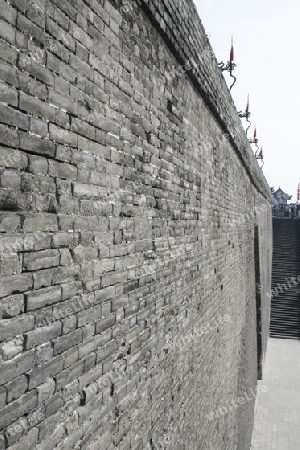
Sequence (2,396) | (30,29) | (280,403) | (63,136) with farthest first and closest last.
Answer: (280,403)
(63,136)
(30,29)
(2,396)

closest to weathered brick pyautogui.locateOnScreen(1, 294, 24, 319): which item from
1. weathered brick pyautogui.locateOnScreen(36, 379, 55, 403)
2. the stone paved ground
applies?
weathered brick pyautogui.locateOnScreen(36, 379, 55, 403)

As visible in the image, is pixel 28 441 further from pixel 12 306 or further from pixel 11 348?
pixel 12 306

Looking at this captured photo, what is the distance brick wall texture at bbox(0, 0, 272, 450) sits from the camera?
60.5 inches

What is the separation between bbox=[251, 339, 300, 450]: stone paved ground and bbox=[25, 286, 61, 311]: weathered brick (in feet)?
33.9

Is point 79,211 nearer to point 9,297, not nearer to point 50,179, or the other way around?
point 50,179

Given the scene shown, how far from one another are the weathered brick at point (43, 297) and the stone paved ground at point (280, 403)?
33.9 ft

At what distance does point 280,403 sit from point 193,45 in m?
12.3

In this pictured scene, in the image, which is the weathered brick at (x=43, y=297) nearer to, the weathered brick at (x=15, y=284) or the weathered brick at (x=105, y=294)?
the weathered brick at (x=15, y=284)

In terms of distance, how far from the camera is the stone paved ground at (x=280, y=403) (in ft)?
33.4

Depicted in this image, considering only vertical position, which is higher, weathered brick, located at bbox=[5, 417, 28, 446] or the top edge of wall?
the top edge of wall

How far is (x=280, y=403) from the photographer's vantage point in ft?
40.0

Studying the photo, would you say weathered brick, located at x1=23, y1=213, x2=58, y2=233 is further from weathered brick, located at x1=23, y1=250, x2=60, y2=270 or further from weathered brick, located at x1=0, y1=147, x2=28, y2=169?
weathered brick, located at x1=0, y1=147, x2=28, y2=169

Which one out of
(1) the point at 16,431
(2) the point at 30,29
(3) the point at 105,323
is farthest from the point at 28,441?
(2) the point at 30,29

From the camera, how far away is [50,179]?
67.4 inches
